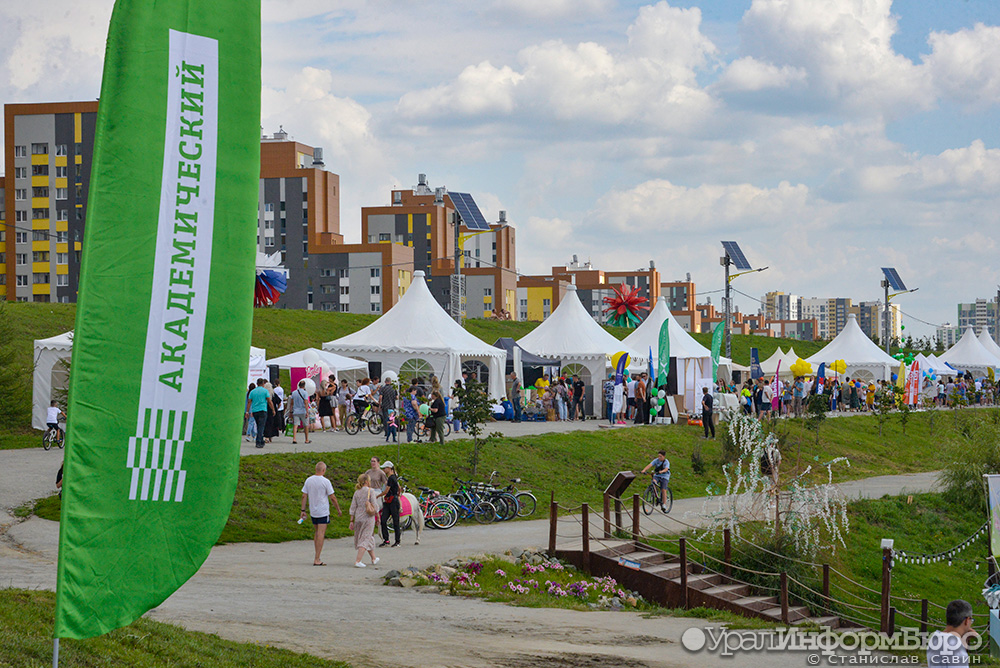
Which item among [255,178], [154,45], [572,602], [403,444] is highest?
[154,45]

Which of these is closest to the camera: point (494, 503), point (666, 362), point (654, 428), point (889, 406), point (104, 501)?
point (104, 501)

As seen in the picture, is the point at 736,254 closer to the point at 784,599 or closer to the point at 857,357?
the point at 857,357

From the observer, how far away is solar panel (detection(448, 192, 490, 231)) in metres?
47.5

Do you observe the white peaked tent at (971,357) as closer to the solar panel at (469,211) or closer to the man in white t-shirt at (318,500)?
the solar panel at (469,211)

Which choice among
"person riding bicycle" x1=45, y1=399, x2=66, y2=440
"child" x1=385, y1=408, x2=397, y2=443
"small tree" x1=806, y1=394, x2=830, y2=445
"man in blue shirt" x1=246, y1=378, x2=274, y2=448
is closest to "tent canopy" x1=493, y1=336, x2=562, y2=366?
"small tree" x1=806, y1=394, x2=830, y2=445

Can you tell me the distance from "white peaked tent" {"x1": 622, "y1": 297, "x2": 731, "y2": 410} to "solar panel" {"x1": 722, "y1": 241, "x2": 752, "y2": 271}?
11.0 meters

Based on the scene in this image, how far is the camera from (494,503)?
2042cm

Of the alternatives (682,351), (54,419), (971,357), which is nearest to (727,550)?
(54,419)

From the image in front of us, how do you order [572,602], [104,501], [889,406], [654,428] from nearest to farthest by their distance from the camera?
[104,501] → [572,602] → [654,428] → [889,406]

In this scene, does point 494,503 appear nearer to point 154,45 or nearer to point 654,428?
point 654,428

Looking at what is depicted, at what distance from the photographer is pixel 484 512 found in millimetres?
20312

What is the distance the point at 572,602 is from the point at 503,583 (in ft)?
3.25

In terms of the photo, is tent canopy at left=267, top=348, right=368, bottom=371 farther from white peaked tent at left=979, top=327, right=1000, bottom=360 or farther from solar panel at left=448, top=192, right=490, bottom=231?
white peaked tent at left=979, top=327, right=1000, bottom=360

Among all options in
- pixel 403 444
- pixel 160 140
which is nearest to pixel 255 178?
pixel 160 140
